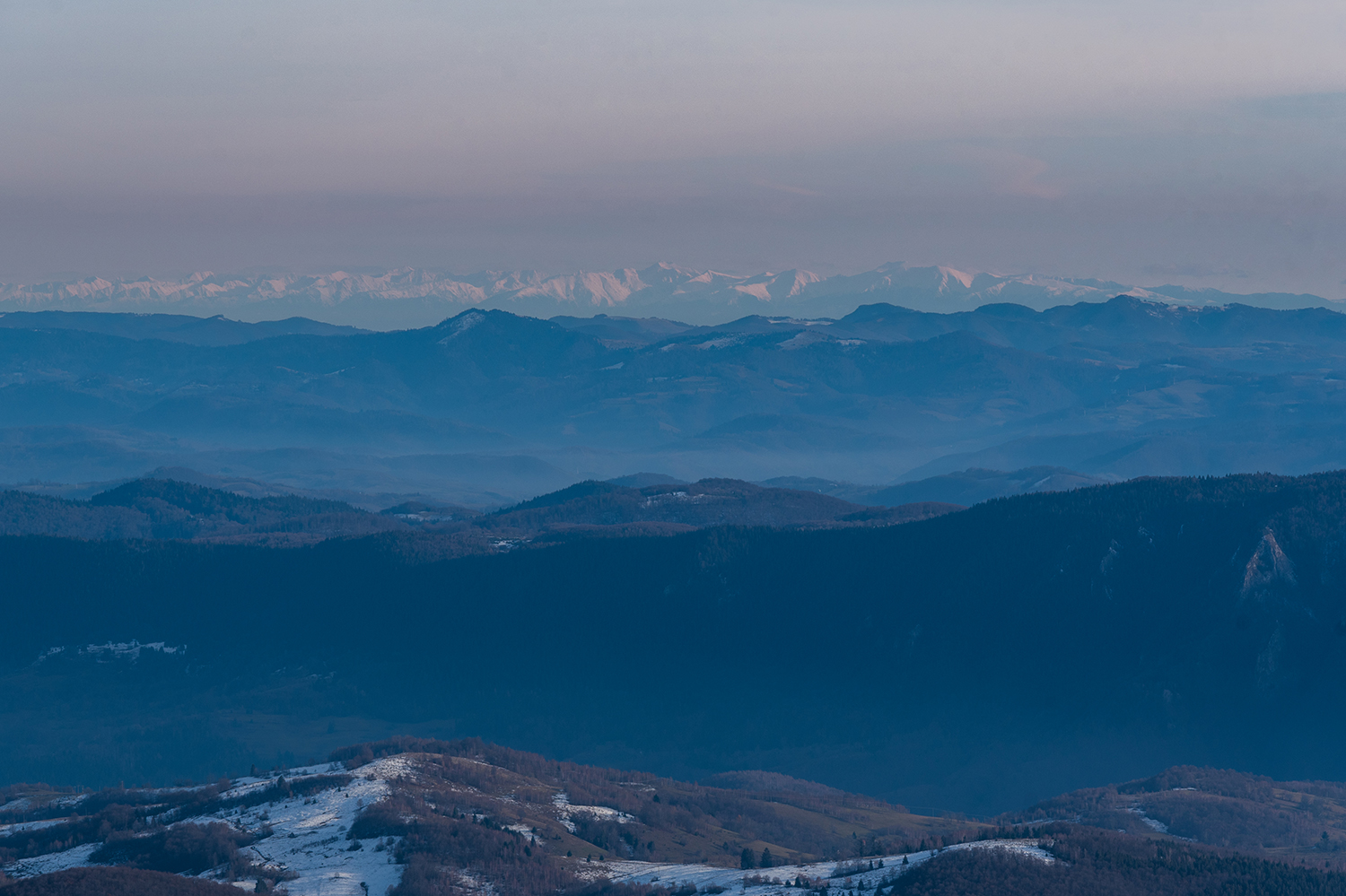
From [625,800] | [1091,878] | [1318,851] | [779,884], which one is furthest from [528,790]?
[1318,851]

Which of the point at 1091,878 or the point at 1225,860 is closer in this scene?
the point at 1091,878

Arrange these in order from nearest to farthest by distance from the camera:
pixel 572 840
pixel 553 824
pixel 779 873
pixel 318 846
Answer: pixel 779 873, pixel 318 846, pixel 572 840, pixel 553 824

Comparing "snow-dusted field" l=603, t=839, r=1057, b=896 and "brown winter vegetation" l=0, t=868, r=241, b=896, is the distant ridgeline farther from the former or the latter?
"snow-dusted field" l=603, t=839, r=1057, b=896

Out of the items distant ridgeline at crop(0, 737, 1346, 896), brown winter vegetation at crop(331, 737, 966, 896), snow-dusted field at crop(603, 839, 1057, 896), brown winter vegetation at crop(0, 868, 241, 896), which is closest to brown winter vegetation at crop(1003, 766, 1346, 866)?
distant ridgeline at crop(0, 737, 1346, 896)

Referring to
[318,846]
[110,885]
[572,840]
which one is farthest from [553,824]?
[110,885]

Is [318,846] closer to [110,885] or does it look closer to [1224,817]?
[110,885]

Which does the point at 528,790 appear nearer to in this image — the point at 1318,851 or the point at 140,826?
the point at 140,826

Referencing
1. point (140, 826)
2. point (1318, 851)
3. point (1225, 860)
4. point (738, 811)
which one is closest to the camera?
point (1225, 860)
